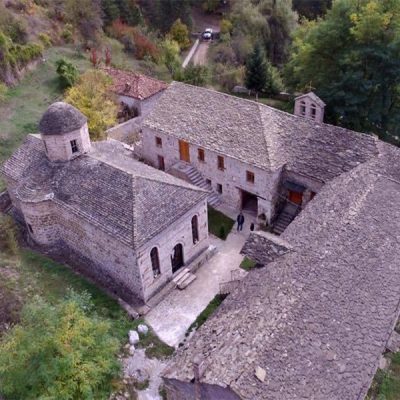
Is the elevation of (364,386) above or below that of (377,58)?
below

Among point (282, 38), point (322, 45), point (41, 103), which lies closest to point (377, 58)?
point (322, 45)

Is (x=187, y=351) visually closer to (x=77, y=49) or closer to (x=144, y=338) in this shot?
(x=144, y=338)

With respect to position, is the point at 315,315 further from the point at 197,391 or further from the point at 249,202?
the point at 249,202

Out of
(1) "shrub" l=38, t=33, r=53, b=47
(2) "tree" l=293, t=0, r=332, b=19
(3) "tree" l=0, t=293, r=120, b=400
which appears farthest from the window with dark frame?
(2) "tree" l=293, t=0, r=332, b=19

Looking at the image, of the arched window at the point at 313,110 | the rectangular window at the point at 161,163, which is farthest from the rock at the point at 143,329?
the arched window at the point at 313,110

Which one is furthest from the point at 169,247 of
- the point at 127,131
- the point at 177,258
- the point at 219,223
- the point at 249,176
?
the point at 127,131

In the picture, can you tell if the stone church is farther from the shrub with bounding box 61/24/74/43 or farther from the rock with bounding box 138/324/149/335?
the shrub with bounding box 61/24/74/43

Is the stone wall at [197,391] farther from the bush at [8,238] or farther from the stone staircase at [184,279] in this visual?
the bush at [8,238]
